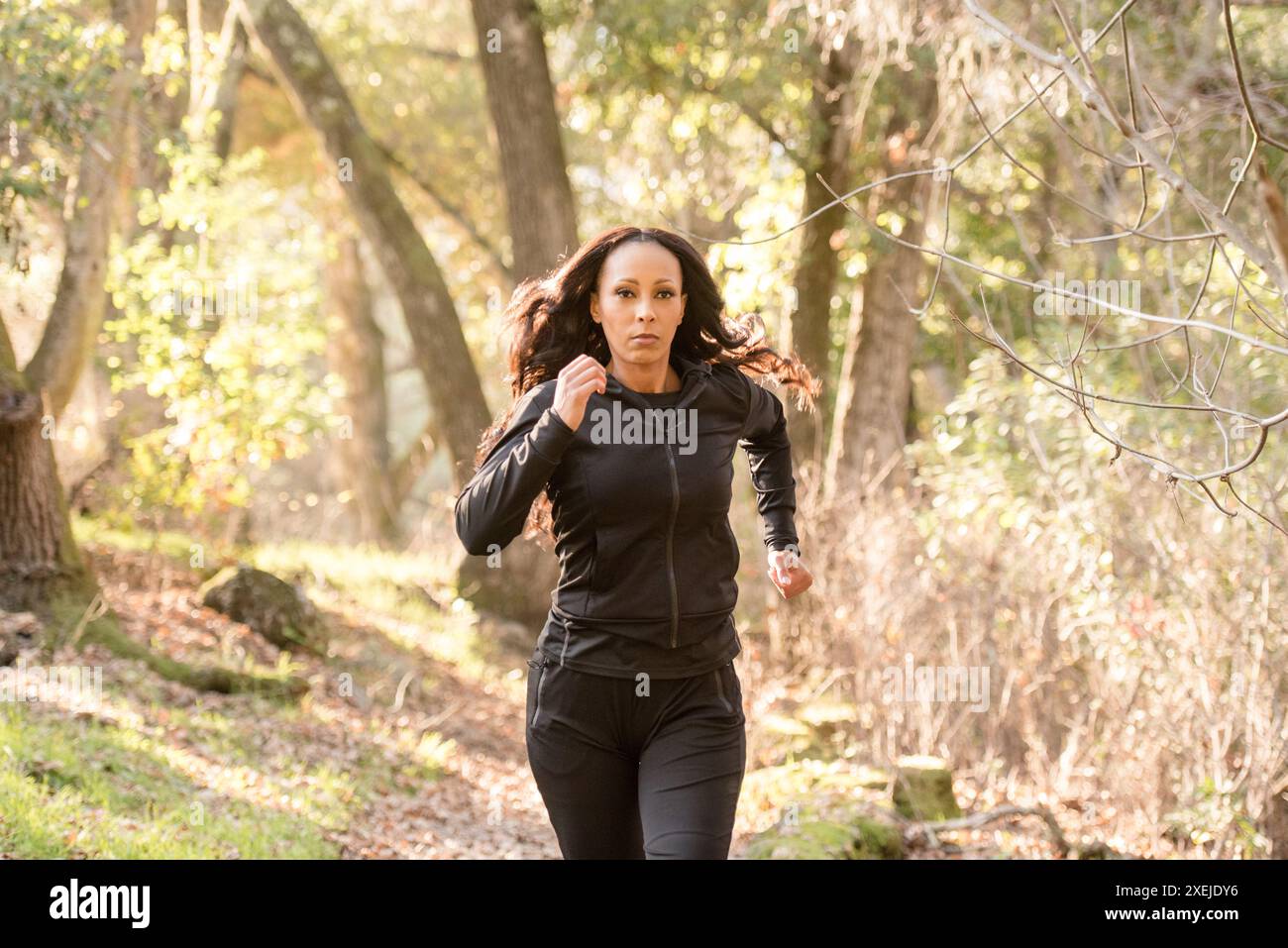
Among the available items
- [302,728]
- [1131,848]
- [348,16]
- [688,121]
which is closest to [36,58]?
[302,728]

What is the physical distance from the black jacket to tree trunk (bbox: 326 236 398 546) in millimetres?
16237

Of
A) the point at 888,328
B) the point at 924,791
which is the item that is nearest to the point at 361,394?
the point at 888,328

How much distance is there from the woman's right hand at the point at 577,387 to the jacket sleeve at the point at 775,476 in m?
0.72

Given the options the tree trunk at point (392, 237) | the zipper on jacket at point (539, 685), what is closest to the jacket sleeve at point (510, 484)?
the zipper on jacket at point (539, 685)

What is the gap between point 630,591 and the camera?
3.37 metres

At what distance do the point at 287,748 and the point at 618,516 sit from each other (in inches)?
196

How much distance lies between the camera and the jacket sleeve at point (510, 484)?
10.6 feet

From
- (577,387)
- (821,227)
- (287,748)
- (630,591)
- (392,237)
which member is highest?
(392,237)

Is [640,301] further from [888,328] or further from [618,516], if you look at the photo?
[888,328]

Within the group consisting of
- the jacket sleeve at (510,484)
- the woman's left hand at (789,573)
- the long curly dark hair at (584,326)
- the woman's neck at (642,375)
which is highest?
the long curly dark hair at (584,326)

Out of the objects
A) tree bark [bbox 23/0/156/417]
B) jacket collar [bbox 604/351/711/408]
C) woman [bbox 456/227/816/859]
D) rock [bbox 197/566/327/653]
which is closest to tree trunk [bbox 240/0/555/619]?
rock [bbox 197/566/327/653]

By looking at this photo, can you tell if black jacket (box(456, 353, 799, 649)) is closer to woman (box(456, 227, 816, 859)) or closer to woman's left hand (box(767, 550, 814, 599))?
woman (box(456, 227, 816, 859))

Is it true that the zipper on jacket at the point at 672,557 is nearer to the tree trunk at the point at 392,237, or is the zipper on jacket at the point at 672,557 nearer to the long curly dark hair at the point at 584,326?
the long curly dark hair at the point at 584,326
